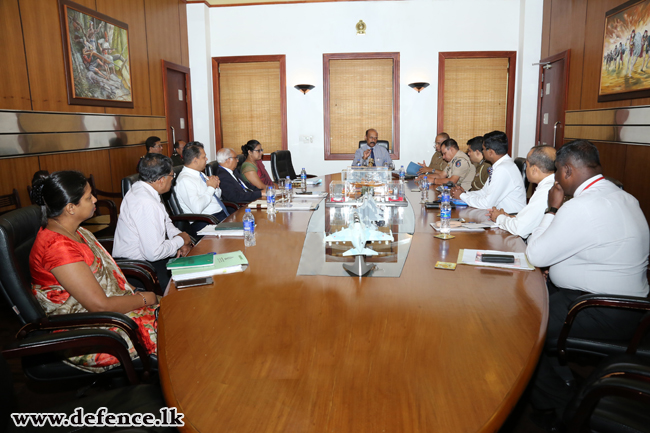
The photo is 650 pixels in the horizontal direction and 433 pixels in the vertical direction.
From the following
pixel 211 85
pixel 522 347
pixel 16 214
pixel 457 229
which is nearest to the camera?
pixel 522 347

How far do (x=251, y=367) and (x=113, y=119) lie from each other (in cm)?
516

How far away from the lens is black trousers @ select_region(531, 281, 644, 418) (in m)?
1.84

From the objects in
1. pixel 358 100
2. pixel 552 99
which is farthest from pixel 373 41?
pixel 552 99

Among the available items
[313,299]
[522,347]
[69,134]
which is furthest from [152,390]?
[69,134]

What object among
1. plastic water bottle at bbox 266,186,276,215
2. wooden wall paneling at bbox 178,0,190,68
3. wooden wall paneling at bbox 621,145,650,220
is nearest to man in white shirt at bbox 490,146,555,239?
plastic water bottle at bbox 266,186,276,215

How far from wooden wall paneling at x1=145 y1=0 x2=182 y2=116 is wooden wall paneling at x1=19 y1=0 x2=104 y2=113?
1833 millimetres

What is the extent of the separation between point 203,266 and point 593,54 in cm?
→ 544

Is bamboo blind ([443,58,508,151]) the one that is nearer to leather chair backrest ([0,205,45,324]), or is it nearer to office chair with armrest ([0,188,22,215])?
office chair with armrest ([0,188,22,215])

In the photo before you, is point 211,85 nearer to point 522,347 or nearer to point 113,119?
point 113,119

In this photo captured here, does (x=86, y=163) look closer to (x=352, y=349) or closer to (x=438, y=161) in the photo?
(x=438, y=161)

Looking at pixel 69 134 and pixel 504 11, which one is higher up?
pixel 504 11

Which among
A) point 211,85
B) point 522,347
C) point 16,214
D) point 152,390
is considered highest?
point 211,85

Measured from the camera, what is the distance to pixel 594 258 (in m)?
1.94

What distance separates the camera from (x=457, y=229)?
2584 mm
